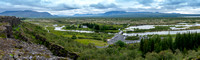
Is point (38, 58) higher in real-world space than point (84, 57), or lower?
higher

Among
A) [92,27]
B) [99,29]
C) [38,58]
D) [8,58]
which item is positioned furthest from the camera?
[92,27]

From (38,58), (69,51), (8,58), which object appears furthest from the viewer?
(69,51)

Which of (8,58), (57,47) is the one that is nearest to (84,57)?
(57,47)

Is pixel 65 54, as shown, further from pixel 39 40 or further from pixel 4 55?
pixel 4 55

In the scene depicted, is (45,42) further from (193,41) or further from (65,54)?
(193,41)

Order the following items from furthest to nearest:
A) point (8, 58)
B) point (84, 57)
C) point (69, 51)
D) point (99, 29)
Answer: point (99, 29)
point (69, 51)
point (84, 57)
point (8, 58)

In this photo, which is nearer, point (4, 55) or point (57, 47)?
point (4, 55)

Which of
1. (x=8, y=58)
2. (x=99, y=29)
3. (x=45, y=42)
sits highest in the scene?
(x=8, y=58)

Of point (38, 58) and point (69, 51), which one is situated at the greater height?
point (38, 58)

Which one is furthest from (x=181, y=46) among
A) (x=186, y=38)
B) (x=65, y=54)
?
(x=65, y=54)
